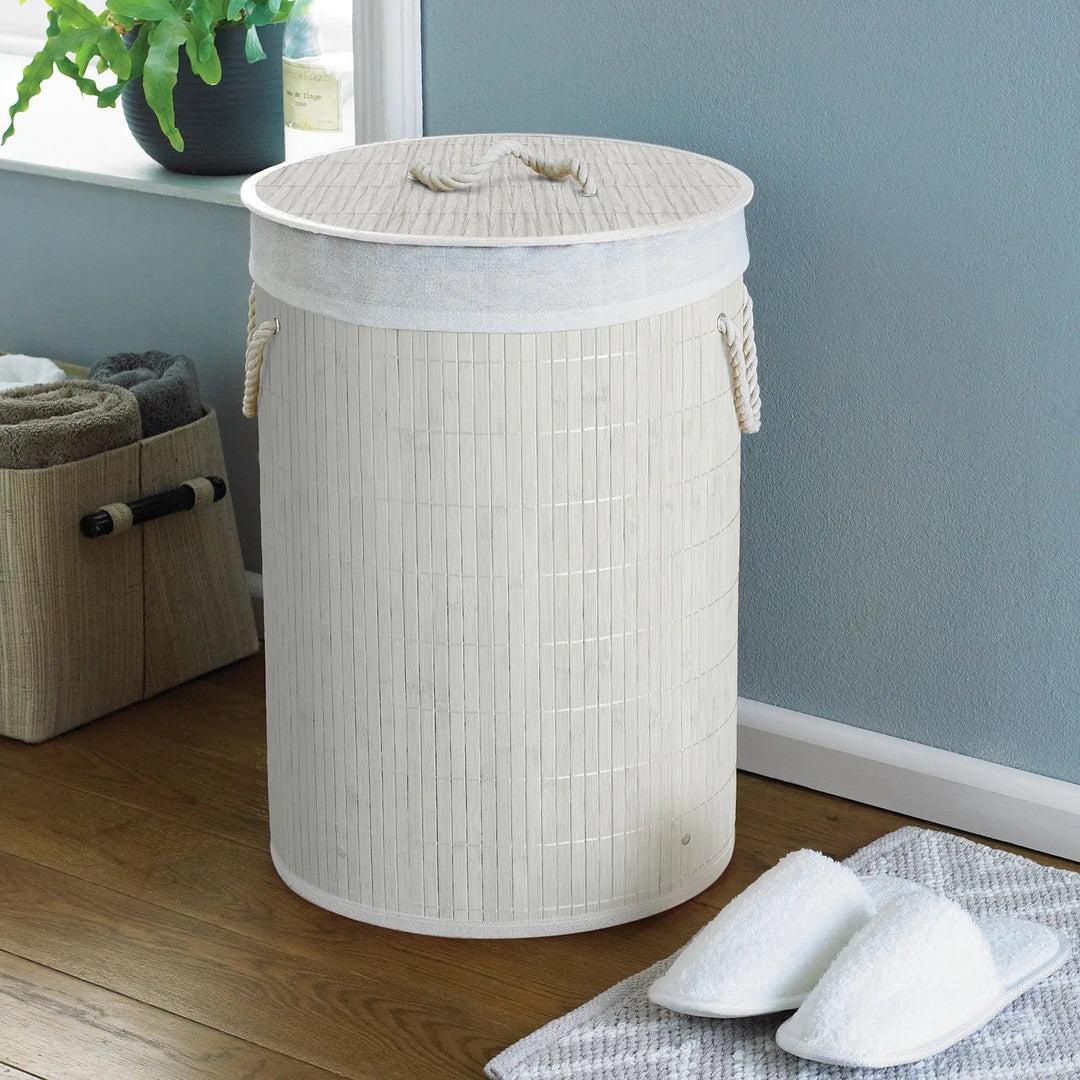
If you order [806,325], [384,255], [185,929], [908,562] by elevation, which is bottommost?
[185,929]

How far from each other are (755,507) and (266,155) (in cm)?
76

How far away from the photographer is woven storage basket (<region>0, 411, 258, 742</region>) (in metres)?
1.59

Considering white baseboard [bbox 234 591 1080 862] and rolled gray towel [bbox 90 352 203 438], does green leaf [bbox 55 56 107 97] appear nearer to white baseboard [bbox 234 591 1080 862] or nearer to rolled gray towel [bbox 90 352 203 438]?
rolled gray towel [bbox 90 352 203 438]

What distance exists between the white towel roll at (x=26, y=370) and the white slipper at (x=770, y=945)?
3.31 feet

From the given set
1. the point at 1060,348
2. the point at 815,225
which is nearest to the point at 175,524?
the point at 815,225

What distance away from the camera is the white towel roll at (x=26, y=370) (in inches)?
70.6

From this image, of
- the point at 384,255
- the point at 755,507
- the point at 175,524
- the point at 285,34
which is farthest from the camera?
the point at 285,34

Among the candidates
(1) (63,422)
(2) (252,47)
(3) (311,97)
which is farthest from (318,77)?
(1) (63,422)

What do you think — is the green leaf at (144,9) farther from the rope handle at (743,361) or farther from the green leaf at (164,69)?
the rope handle at (743,361)

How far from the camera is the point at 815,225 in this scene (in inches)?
55.6

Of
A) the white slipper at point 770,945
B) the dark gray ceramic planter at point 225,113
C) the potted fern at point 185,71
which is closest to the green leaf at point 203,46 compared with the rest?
the potted fern at point 185,71

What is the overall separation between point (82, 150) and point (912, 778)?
1.24 m

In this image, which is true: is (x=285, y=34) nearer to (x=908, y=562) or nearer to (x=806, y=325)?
(x=806, y=325)

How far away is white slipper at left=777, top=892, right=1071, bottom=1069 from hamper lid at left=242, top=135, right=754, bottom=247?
529 millimetres
